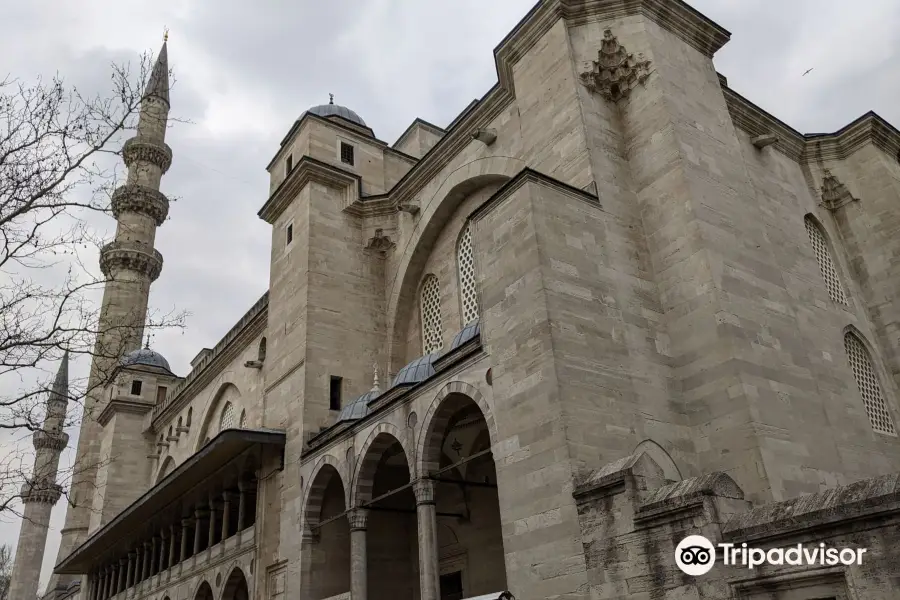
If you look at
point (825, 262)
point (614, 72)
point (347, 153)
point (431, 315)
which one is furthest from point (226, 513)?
point (825, 262)

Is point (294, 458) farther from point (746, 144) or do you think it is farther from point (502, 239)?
point (746, 144)

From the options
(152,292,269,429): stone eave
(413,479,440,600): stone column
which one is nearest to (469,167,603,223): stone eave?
(413,479,440,600): stone column

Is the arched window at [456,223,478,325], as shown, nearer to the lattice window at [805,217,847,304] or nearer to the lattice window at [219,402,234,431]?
the lattice window at [805,217,847,304]

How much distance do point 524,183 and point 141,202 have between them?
28008 millimetres

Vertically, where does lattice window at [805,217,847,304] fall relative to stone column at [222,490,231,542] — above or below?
above

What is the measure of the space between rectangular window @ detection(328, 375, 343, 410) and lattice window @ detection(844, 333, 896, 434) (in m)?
9.38

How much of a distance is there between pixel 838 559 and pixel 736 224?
572cm

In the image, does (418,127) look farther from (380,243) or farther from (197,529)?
(197,529)

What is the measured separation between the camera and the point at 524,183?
8961 mm

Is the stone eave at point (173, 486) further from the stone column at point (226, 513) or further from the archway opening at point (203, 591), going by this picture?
the archway opening at point (203, 591)

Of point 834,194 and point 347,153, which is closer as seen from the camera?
point 834,194

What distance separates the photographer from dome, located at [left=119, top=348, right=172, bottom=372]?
29.0m

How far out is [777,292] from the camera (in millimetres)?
9711

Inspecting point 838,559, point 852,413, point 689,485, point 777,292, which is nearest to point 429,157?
point 777,292
